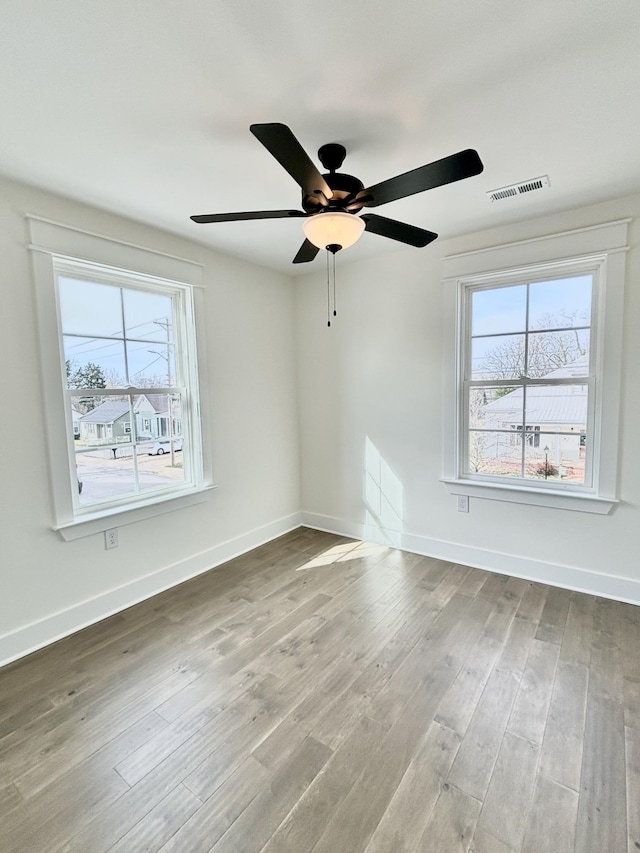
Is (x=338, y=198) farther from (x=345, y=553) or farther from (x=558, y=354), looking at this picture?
(x=345, y=553)

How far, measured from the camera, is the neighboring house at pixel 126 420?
2.50m

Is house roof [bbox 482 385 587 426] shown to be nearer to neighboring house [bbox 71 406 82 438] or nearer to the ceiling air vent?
the ceiling air vent

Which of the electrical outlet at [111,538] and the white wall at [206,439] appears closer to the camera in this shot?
the white wall at [206,439]

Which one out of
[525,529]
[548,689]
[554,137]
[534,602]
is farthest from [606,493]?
[554,137]

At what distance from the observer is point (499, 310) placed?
295 cm

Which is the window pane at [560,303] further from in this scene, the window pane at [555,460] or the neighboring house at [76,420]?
the neighboring house at [76,420]

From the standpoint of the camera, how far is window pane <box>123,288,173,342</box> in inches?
106

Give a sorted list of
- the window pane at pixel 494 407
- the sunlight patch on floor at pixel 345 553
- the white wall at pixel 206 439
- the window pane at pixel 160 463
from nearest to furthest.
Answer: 1. the white wall at pixel 206 439
2. the window pane at pixel 160 463
3. the window pane at pixel 494 407
4. the sunlight patch on floor at pixel 345 553

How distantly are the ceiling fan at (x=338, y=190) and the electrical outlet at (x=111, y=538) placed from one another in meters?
1.96

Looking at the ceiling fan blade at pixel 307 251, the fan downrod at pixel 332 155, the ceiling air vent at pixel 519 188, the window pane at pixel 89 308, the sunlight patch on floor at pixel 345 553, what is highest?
the ceiling air vent at pixel 519 188

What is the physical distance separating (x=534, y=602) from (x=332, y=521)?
186 centimetres

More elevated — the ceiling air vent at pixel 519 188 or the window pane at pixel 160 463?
the ceiling air vent at pixel 519 188

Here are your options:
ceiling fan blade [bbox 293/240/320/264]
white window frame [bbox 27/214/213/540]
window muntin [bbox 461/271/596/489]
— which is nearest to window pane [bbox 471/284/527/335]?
window muntin [bbox 461/271/596/489]

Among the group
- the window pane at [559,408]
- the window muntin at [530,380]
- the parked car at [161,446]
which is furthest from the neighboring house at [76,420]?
the window pane at [559,408]
